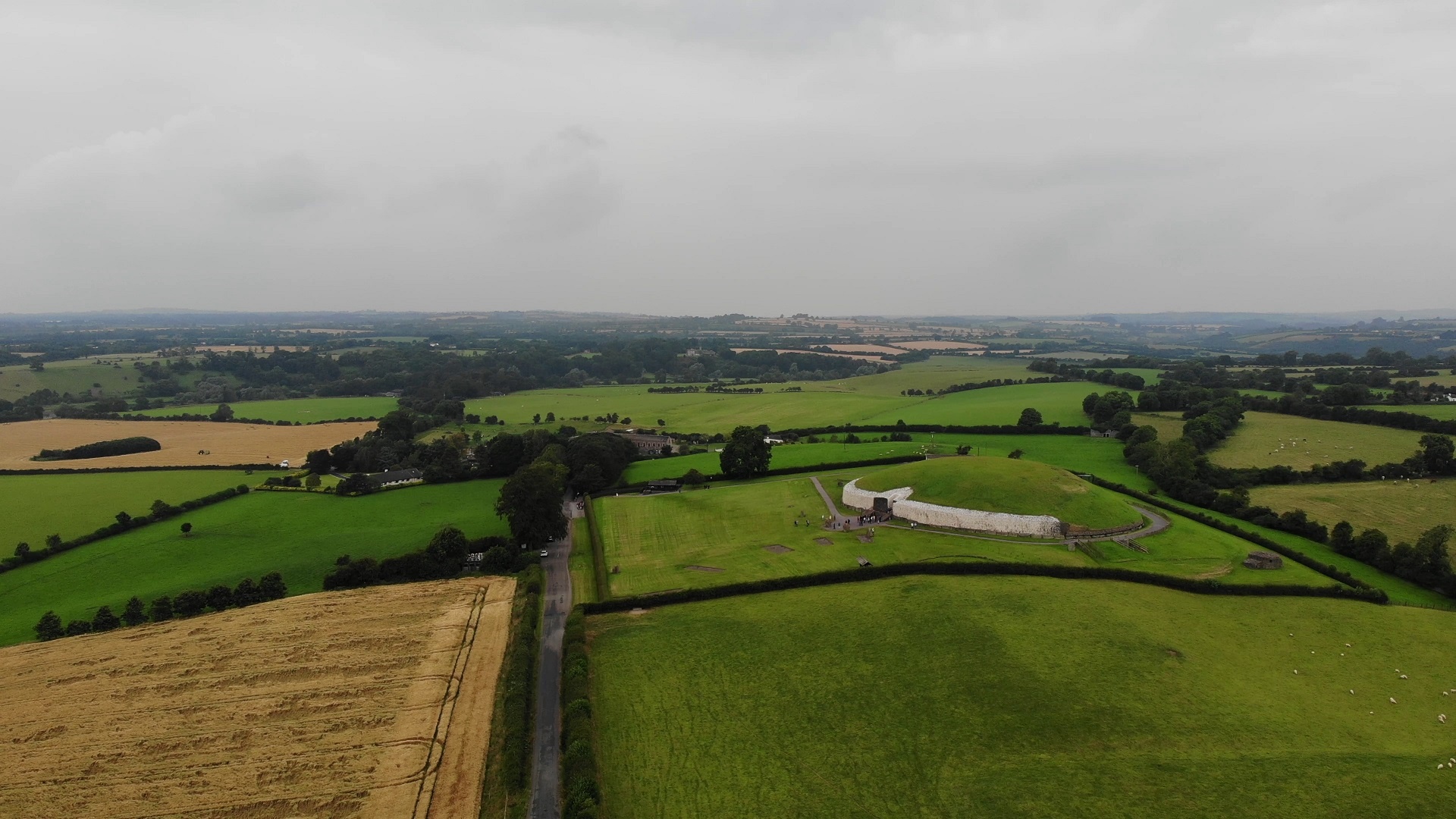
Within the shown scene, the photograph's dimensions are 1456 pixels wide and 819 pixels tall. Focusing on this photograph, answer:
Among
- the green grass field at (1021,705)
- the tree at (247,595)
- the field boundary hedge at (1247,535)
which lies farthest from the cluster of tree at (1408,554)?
the tree at (247,595)

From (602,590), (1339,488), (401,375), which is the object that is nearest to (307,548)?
(602,590)

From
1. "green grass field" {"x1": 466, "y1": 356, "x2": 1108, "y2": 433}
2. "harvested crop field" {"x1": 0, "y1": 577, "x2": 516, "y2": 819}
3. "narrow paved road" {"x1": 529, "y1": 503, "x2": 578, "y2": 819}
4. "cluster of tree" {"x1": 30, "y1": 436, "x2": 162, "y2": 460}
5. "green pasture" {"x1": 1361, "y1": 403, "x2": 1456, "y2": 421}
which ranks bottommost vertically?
"narrow paved road" {"x1": 529, "y1": 503, "x2": 578, "y2": 819}

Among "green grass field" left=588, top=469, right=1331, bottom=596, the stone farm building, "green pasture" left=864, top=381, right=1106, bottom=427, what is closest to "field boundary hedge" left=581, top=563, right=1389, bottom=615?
"green grass field" left=588, top=469, right=1331, bottom=596

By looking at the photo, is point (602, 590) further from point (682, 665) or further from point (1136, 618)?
point (1136, 618)

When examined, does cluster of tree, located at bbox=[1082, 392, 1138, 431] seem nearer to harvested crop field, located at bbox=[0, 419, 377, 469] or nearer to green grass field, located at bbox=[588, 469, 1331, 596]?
green grass field, located at bbox=[588, 469, 1331, 596]

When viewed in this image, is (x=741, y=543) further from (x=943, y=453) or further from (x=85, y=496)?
(x=85, y=496)

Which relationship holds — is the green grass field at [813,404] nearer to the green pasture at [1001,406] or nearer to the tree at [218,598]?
the green pasture at [1001,406]

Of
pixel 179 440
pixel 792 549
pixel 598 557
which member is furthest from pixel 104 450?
pixel 792 549
